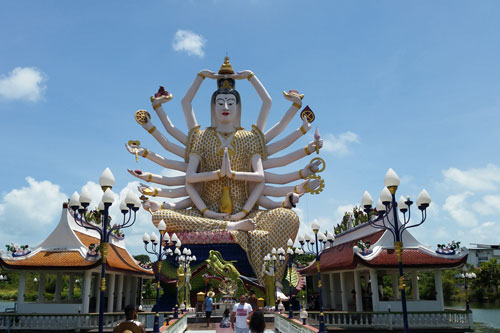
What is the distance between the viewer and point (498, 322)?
2483 centimetres

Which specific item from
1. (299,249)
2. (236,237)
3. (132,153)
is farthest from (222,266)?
(132,153)

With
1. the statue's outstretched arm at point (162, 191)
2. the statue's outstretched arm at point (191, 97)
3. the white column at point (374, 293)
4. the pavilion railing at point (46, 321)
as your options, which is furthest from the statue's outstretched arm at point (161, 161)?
the white column at point (374, 293)

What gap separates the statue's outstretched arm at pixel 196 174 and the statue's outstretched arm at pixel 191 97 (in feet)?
8.82

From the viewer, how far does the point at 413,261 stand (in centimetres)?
1839

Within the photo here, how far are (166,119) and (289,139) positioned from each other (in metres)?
8.66

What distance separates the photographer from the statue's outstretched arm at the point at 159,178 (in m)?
29.8

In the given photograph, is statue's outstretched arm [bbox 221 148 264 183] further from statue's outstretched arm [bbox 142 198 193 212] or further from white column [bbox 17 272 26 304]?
white column [bbox 17 272 26 304]

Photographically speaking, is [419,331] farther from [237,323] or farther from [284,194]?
[284,194]

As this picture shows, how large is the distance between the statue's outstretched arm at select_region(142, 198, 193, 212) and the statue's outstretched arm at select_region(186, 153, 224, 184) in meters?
1.70

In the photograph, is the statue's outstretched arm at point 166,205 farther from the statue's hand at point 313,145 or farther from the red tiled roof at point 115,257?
the statue's hand at point 313,145

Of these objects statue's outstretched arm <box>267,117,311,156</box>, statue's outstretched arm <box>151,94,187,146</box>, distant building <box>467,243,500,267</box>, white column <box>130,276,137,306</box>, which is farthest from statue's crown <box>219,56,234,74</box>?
distant building <box>467,243,500,267</box>

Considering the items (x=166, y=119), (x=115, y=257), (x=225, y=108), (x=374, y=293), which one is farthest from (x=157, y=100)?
(x=374, y=293)

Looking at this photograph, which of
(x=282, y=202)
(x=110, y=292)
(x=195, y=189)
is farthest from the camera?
(x=195, y=189)

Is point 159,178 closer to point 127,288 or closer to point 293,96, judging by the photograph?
point 127,288
